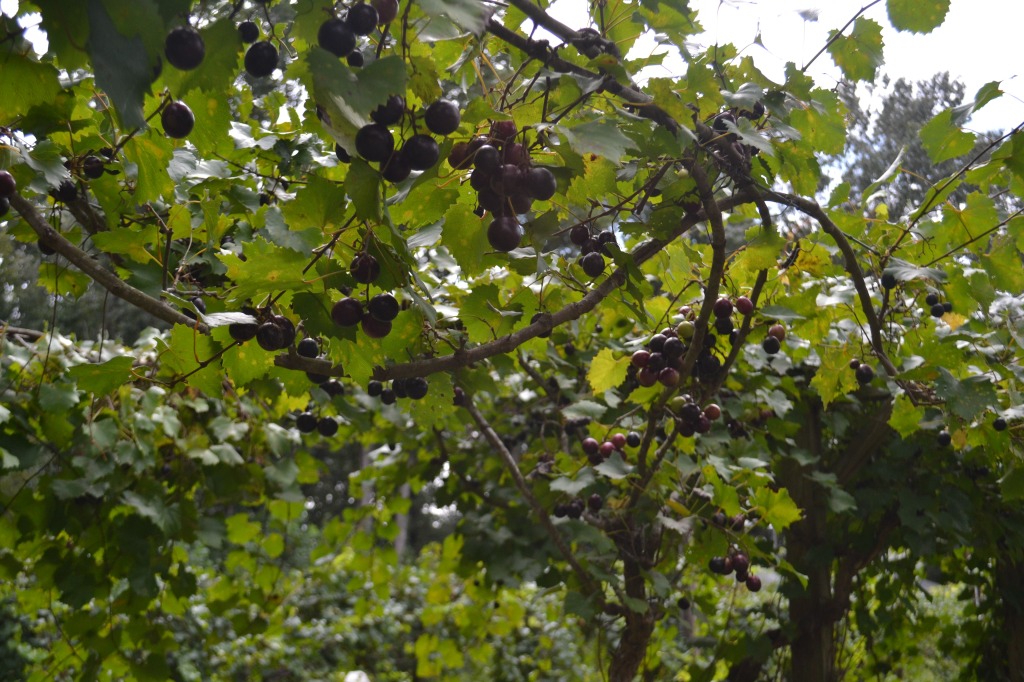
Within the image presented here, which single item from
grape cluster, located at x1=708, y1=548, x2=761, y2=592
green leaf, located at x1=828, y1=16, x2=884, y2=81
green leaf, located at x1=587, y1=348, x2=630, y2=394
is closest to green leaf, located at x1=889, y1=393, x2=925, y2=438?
grape cluster, located at x1=708, y1=548, x2=761, y2=592

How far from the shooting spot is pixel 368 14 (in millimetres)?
1038

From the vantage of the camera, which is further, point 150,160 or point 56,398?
point 56,398

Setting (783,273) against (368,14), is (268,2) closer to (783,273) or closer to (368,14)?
(368,14)

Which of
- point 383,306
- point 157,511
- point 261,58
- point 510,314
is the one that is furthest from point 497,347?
point 157,511

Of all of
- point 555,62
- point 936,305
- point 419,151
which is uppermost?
point 936,305

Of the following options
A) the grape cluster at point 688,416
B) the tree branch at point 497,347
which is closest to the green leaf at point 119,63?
the tree branch at point 497,347

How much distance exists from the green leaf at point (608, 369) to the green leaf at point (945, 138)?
0.97m

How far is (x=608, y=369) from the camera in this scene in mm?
2240

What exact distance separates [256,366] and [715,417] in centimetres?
154

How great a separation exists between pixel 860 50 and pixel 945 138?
447 mm

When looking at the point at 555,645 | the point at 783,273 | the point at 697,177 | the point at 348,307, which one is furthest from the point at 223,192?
the point at 555,645

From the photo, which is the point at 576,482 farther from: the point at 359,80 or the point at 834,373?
the point at 359,80

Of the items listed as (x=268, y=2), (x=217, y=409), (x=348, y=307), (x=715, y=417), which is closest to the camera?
(x=268, y=2)

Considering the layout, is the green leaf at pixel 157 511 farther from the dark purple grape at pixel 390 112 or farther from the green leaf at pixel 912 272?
the green leaf at pixel 912 272
